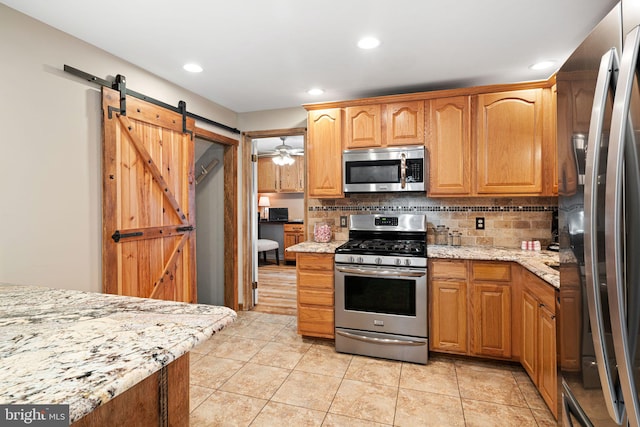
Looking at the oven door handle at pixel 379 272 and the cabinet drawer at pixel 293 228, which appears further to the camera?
the cabinet drawer at pixel 293 228

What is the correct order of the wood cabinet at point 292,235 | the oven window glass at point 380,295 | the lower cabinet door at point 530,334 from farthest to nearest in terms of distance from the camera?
1. the wood cabinet at point 292,235
2. the oven window glass at point 380,295
3. the lower cabinet door at point 530,334

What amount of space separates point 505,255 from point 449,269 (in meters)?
0.44

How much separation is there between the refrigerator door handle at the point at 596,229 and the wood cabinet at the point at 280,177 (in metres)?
6.26

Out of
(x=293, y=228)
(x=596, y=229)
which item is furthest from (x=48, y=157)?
(x=293, y=228)

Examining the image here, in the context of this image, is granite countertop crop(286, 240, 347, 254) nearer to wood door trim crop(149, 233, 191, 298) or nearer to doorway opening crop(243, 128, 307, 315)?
wood door trim crop(149, 233, 191, 298)

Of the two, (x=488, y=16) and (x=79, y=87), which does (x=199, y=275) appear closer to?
(x=79, y=87)

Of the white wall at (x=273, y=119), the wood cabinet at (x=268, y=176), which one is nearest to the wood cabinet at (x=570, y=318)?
the white wall at (x=273, y=119)

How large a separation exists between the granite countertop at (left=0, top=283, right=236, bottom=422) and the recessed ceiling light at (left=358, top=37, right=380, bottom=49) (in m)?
1.98

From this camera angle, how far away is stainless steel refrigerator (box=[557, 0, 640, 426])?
0.77 metres

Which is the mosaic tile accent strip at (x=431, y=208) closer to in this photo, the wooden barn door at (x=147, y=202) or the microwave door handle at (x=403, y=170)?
the microwave door handle at (x=403, y=170)

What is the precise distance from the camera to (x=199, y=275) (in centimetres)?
419

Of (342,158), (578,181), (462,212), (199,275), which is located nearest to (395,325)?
(462,212)

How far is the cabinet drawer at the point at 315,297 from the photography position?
2969 mm

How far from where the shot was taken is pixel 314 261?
3010mm
